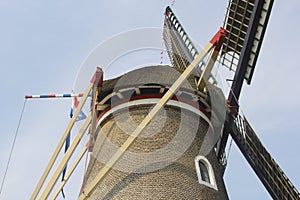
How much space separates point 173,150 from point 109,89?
221 centimetres

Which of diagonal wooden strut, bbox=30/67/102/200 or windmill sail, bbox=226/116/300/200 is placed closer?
diagonal wooden strut, bbox=30/67/102/200

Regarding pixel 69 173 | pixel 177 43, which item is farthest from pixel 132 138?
pixel 177 43

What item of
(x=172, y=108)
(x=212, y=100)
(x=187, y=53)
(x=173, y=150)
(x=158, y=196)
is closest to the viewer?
(x=158, y=196)

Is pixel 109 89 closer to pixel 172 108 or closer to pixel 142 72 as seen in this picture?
pixel 142 72

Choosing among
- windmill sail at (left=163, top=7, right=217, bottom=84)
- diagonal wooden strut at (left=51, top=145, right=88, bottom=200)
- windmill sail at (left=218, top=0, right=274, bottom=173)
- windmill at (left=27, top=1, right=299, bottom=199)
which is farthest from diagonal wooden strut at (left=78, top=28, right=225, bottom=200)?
windmill sail at (left=163, top=7, right=217, bottom=84)

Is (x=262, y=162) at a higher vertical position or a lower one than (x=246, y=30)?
lower

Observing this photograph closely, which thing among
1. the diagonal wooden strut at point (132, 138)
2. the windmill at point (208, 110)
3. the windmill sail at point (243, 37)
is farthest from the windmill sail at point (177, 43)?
the diagonal wooden strut at point (132, 138)

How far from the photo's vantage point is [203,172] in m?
9.90

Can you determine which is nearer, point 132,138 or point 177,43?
point 132,138

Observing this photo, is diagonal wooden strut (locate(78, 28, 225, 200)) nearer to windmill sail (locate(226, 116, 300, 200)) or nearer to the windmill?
the windmill

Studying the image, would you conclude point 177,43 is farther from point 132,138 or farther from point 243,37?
point 132,138

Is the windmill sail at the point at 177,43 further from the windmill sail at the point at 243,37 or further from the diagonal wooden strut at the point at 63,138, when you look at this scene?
the diagonal wooden strut at the point at 63,138

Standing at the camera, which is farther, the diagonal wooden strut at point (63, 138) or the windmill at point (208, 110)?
the diagonal wooden strut at point (63, 138)

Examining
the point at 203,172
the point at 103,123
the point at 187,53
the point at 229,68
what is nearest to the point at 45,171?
the point at 103,123
